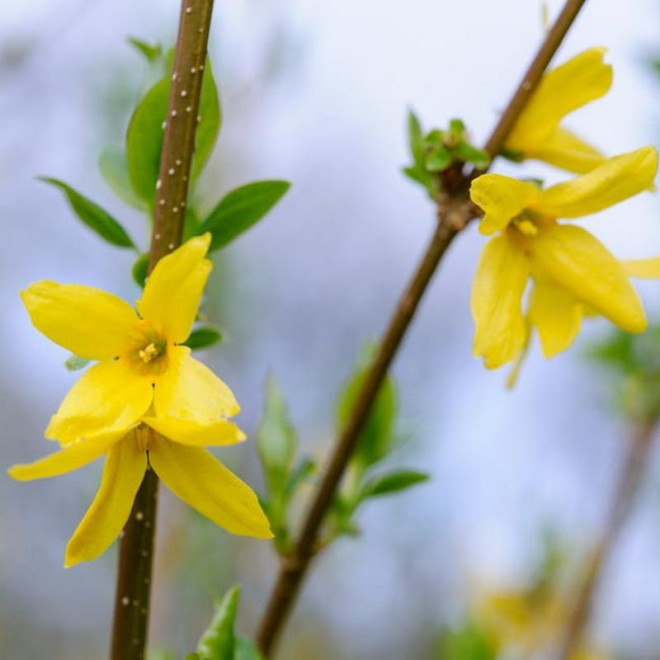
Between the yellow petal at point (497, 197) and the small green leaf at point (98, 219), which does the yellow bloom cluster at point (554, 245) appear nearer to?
the yellow petal at point (497, 197)

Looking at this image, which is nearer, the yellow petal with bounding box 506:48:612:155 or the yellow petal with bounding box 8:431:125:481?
the yellow petal with bounding box 8:431:125:481

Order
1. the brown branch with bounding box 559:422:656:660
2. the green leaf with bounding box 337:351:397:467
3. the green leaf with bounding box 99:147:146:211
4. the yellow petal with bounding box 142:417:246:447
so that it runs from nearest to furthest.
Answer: the yellow petal with bounding box 142:417:246:447, the green leaf with bounding box 99:147:146:211, the green leaf with bounding box 337:351:397:467, the brown branch with bounding box 559:422:656:660

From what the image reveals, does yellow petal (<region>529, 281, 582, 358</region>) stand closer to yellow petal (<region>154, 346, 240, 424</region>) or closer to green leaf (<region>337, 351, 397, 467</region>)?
green leaf (<region>337, 351, 397, 467</region>)

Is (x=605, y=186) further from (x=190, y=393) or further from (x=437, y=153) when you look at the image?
(x=190, y=393)

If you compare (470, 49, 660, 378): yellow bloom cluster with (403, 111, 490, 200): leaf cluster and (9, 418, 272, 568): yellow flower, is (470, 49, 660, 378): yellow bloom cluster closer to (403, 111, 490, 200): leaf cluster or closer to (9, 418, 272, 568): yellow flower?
(403, 111, 490, 200): leaf cluster

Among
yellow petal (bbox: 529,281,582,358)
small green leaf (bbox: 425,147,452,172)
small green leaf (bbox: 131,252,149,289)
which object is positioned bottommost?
small green leaf (bbox: 131,252,149,289)

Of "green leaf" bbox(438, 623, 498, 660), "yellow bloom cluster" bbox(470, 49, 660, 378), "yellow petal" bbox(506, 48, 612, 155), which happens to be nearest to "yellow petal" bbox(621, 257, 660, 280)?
"yellow bloom cluster" bbox(470, 49, 660, 378)

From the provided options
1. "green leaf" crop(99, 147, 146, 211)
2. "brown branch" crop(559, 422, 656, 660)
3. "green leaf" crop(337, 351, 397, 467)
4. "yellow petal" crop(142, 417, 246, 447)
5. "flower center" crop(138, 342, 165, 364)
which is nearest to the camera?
"yellow petal" crop(142, 417, 246, 447)

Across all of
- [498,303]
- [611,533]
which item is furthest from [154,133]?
[611,533]

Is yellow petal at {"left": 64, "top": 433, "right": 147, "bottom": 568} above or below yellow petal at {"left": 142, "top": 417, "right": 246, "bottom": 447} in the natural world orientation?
below


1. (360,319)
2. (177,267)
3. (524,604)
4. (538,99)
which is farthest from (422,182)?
(360,319)
